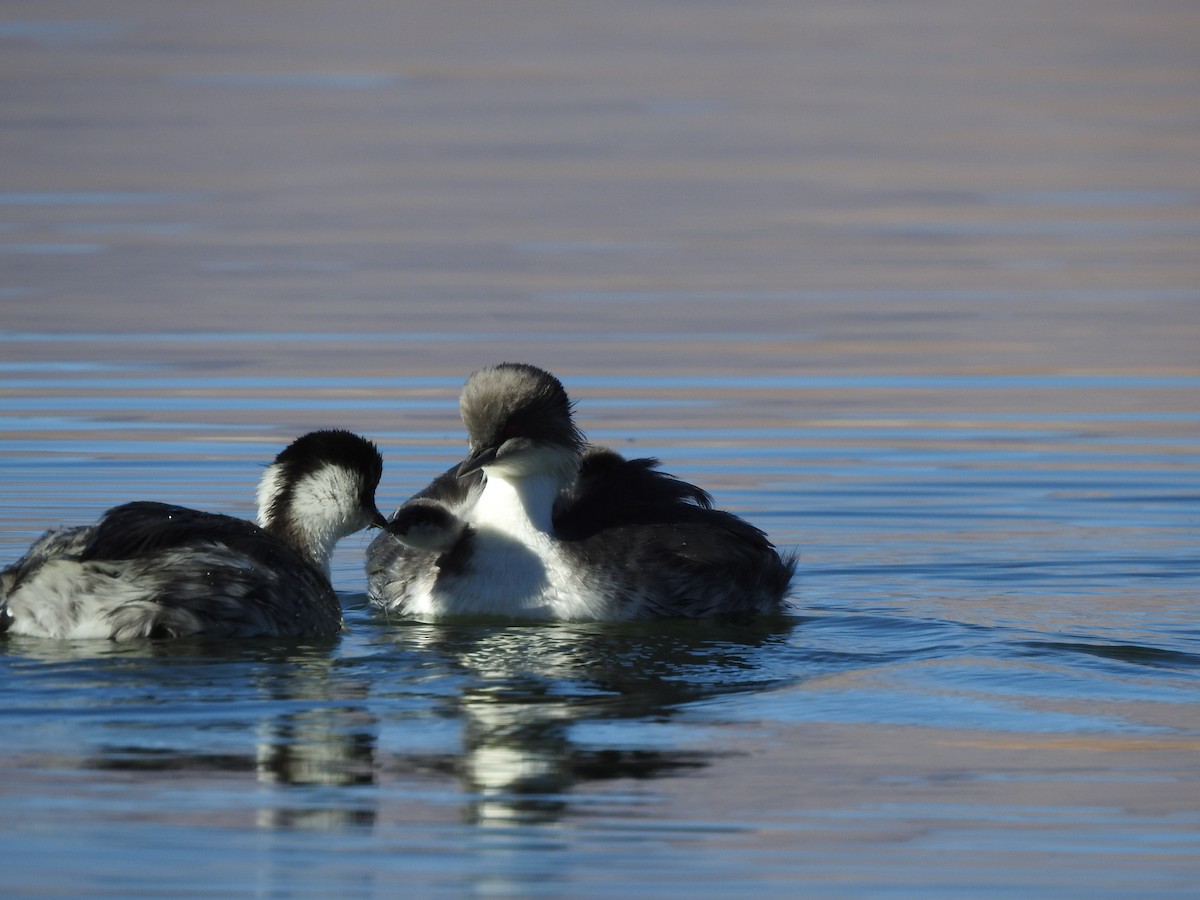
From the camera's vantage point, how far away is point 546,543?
9.81 metres

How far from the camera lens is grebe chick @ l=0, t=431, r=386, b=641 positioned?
27.6 feet

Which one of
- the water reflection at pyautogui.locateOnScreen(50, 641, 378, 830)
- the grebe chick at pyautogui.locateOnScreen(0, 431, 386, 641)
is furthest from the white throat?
the water reflection at pyautogui.locateOnScreen(50, 641, 378, 830)

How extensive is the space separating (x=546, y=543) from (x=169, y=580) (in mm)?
1865

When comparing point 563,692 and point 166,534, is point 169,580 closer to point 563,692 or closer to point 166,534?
point 166,534

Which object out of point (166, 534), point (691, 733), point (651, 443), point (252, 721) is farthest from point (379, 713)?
point (651, 443)

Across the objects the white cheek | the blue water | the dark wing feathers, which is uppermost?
the white cheek

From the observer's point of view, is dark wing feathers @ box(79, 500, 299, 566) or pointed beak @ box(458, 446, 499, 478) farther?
pointed beak @ box(458, 446, 499, 478)

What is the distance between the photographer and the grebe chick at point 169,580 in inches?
332

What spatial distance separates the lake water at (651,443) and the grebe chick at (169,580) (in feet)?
0.36

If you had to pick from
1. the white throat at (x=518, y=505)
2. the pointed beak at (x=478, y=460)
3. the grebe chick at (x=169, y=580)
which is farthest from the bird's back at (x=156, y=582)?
the white throat at (x=518, y=505)

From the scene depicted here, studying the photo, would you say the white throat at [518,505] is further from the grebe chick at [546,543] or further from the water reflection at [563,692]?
the water reflection at [563,692]

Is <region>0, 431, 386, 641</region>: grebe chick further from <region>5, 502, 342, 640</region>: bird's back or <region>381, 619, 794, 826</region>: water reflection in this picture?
<region>381, 619, 794, 826</region>: water reflection

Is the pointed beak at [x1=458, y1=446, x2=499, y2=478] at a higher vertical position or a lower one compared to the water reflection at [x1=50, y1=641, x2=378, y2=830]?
higher

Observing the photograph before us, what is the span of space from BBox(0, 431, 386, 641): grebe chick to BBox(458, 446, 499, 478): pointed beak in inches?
19.1
